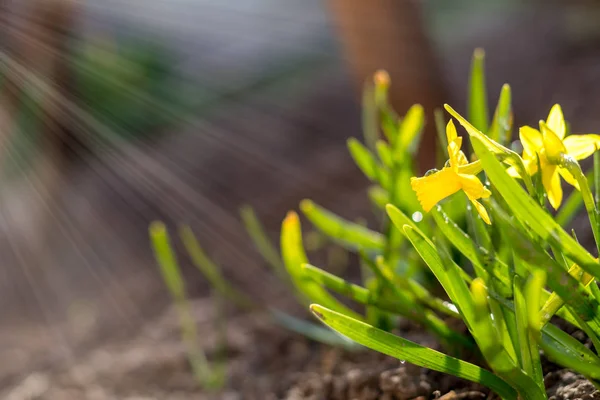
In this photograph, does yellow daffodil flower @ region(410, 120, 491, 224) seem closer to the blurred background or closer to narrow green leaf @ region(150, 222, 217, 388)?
narrow green leaf @ region(150, 222, 217, 388)

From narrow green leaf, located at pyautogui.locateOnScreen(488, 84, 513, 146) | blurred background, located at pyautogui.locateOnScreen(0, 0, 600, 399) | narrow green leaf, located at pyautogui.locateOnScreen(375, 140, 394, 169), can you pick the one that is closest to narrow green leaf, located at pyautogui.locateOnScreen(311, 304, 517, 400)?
narrow green leaf, located at pyautogui.locateOnScreen(488, 84, 513, 146)

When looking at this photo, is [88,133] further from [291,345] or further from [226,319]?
[291,345]

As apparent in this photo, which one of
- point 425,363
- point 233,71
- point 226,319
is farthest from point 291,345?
point 233,71

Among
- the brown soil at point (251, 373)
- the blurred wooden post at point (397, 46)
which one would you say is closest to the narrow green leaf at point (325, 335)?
the brown soil at point (251, 373)

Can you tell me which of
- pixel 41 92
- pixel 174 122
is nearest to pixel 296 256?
pixel 41 92

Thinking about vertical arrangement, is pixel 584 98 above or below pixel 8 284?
above

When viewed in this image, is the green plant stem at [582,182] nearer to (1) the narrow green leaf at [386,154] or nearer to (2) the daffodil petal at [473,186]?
(2) the daffodil petal at [473,186]

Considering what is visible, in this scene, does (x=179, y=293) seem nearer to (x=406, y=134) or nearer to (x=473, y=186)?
(x=406, y=134)
